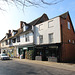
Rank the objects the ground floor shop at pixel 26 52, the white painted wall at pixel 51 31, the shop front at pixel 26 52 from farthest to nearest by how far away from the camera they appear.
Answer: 1. the shop front at pixel 26 52
2. the ground floor shop at pixel 26 52
3. the white painted wall at pixel 51 31

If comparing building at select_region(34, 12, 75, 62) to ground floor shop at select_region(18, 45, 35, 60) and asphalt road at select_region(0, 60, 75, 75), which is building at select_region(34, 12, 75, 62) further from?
asphalt road at select_region(0, 60, 75, 75)

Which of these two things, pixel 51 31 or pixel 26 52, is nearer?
pixel 51 31

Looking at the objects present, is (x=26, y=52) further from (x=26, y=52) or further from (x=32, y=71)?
(x=32, y=71)

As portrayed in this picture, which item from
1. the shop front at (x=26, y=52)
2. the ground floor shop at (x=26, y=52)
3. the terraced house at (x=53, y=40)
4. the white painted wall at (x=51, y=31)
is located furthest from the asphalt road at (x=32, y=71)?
the shop front at (x=26, y=52)

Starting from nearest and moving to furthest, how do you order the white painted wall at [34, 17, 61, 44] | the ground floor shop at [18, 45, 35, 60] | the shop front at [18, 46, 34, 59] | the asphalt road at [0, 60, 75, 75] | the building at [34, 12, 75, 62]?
the asphalt road at [0, 60, 75, 75] → the building at [34, 12, 75, 62] → the white painted wall at [34, 17, 61, 44] → the ground floor shop at [18, 45, 35, 60] → the shop front at [18, 46, 34, 59]

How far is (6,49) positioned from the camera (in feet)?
109

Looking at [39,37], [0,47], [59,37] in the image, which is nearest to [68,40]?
[59,37]

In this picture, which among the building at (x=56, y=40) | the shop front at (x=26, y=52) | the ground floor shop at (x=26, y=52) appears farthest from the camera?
the shop front at (x=26, y=52)

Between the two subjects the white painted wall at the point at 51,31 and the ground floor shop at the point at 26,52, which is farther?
the ground floor shop at the point at 26,52

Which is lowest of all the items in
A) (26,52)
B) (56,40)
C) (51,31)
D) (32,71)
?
(32,71)

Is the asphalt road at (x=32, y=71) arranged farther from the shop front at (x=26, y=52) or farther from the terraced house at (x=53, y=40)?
the shop front at (x=26, y=52)

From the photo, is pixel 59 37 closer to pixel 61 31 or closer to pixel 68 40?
pixel 61 31

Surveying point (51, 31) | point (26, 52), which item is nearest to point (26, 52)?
point (26, 52)

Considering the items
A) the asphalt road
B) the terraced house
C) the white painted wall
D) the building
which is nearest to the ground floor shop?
the terraced house
